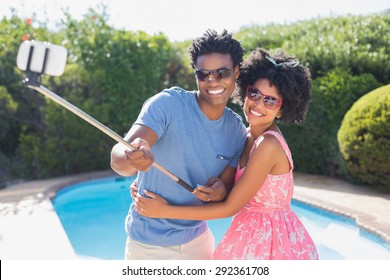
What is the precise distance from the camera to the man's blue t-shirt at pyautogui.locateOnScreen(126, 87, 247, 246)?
265cm

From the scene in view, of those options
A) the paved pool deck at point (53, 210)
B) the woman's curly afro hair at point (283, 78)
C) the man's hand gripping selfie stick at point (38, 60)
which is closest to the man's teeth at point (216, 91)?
the woman's curly afro hair at point (283, 78)

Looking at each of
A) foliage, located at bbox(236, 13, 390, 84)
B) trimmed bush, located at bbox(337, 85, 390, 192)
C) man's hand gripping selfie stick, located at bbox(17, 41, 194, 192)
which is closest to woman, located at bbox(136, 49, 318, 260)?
man's hand gripping selfie stick, located at bbox(17, 41, 194, 192)

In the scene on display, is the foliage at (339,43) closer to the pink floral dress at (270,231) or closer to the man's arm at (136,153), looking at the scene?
the pink floral dress at (270,231)

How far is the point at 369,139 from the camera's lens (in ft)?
25.1

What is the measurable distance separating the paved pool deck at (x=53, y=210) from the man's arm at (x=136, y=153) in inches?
121

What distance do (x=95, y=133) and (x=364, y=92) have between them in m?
5.09

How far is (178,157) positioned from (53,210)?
5.16 meters

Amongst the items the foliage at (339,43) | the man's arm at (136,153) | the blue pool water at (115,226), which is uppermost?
the foliage at (339,43)

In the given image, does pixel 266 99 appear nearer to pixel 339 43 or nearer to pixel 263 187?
pixel 263 187

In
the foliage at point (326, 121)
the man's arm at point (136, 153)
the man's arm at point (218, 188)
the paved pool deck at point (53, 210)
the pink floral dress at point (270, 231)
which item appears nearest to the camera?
the man's arm at point (136, 153)

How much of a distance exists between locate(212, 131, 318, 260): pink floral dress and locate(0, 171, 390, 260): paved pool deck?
9.47 feet

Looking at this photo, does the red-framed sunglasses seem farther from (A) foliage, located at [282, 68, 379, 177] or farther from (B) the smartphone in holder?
(A) foliage, located at [282, 68, 379, 177]

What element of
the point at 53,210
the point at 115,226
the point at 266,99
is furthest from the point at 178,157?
the point at 115,226

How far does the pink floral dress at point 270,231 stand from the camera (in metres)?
2.70
